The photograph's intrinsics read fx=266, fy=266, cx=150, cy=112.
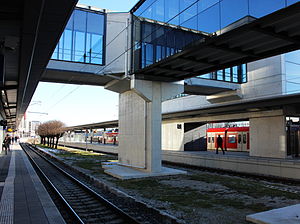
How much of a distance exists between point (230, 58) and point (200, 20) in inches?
74.7

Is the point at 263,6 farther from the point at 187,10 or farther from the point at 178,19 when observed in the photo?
the point at 178,19

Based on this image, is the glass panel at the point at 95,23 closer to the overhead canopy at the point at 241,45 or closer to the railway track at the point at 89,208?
the overhead canopy at the point at 241,45

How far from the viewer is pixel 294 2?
6.80 m

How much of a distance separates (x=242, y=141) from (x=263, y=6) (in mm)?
21319

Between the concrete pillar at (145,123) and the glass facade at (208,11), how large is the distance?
3.62m

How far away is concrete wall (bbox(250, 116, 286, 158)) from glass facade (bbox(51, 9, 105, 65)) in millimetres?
A: 12382

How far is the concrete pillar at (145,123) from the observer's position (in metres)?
13.9

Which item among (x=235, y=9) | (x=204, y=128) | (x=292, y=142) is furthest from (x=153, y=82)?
(x=204, y=128)

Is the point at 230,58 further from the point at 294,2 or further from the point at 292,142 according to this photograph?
the point at 292,142

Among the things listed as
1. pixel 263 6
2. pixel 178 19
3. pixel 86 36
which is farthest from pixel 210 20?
pixel 86 36

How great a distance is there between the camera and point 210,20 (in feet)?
32.3

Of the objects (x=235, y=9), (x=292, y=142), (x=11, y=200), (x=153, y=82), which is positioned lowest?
(x=11, y=200)

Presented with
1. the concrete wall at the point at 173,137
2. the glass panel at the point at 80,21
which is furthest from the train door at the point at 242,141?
the glass panel at the point at 80,21

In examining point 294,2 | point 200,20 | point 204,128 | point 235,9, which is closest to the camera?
point 294,2
